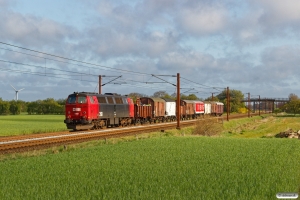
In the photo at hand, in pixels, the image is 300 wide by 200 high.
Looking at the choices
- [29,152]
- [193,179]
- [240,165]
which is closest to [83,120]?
[29,152]

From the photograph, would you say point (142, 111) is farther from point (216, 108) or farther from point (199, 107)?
point (216, 108)

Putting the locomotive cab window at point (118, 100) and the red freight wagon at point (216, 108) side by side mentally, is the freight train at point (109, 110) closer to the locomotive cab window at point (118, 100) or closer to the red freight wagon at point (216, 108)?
the locomotive cab window at point (118, 100)

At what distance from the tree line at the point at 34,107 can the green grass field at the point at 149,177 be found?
374 ft

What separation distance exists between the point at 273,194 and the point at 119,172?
6.20 metres

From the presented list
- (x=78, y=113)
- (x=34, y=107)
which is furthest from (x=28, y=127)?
(x=34, y=107)

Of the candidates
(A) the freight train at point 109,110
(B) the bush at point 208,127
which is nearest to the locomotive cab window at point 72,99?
(A) the freight train at point 109,110

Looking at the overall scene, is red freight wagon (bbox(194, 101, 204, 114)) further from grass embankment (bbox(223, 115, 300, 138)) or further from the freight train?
the freight train

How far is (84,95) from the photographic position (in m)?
41.0

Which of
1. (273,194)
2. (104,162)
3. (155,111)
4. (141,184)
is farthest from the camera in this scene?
(155,111)

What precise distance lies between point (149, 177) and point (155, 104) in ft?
160

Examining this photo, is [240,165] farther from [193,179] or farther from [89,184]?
[89,184]

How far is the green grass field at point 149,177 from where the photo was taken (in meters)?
11.2

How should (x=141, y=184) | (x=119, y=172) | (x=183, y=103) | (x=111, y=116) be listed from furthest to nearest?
1. (x=183, y=103)
2. (x=111, y=116)
3. (x=119, y=172)
4. (x=141, y=184)

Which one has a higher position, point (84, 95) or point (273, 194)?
point (84, 95)
